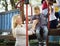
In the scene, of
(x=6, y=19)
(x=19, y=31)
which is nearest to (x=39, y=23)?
(x=19, y=31)

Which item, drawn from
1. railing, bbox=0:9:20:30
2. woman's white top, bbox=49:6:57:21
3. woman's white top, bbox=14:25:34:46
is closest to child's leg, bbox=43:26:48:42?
woman's white top, bbox=49:6:57:21

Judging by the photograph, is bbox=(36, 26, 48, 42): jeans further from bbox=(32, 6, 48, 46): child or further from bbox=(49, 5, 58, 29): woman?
bbox=(49, 5, 58, 29): woman

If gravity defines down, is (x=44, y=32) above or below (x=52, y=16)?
below

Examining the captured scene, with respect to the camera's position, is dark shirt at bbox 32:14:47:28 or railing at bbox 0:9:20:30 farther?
railing at bbox 0:9:20:30

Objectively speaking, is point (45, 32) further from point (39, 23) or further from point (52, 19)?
point (52, 19)

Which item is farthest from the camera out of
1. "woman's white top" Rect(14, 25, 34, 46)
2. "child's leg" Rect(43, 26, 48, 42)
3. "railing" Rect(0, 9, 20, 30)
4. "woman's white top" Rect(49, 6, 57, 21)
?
"railing" Rect(0, 9, 20, 30)

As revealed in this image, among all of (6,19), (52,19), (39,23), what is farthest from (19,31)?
(6,19)

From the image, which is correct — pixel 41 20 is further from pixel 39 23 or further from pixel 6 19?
pixel 6 19

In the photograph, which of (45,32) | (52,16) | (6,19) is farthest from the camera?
(6,19)

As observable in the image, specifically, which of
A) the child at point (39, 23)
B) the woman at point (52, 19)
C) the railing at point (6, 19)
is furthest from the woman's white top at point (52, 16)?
the railing at point (6, 19)

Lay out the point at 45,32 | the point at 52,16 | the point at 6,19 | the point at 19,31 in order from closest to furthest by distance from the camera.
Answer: the point at 19,31 < the point at 45,32 < the point at 52,16 < the point at 6,19

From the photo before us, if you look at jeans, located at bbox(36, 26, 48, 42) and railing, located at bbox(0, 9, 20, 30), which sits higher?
railing, located at bbox(0, 9, 20, 30)

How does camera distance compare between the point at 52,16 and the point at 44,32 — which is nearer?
the point at 44,32

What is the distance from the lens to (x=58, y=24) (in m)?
3.46
